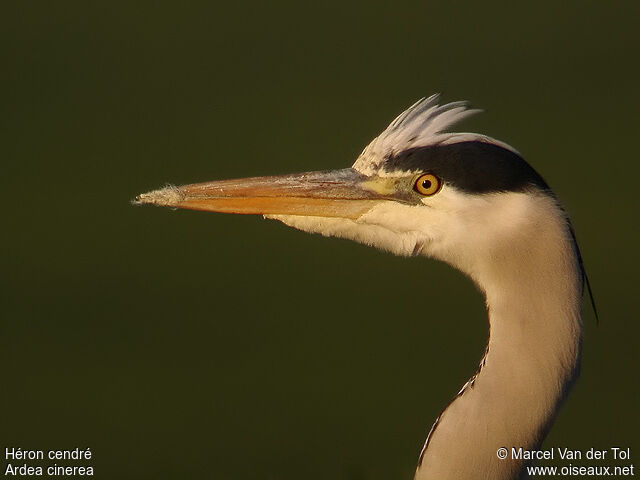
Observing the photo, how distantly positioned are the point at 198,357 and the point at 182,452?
1.16 m

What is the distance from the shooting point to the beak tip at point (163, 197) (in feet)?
11.2

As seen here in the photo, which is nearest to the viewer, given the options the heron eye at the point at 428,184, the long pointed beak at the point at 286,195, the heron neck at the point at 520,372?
the heron neck at the point at 520,372

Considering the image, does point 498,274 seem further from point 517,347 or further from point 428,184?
point 428,184

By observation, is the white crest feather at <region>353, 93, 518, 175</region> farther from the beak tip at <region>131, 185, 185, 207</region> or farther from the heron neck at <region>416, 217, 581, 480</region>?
the beak tip at <region>131, 185, 185, 207</region>

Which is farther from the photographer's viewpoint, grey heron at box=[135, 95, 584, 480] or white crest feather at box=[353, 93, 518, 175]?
white crest feather at box=[353, 93, 518, 175]

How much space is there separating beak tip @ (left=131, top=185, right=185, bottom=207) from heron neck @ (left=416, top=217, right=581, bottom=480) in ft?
3.36

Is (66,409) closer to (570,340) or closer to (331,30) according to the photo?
(570,340)

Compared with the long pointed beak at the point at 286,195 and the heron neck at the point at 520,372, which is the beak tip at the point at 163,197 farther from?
the heron neck at the point at 520,372

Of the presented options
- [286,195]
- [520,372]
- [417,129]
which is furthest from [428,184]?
[520,372]

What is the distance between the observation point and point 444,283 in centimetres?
860

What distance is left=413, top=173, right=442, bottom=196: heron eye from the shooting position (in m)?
3.22

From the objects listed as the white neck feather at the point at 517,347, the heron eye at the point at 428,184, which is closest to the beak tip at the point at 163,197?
the heron eye at the point at 428,184

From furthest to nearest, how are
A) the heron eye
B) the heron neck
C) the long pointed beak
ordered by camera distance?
the long pointed beak
the heron eye
the heron neck

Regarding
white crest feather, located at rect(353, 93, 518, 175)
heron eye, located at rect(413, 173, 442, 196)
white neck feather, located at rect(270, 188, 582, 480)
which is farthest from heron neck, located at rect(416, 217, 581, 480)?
white crest feather, located at rect(353, 93, 518, 175)
